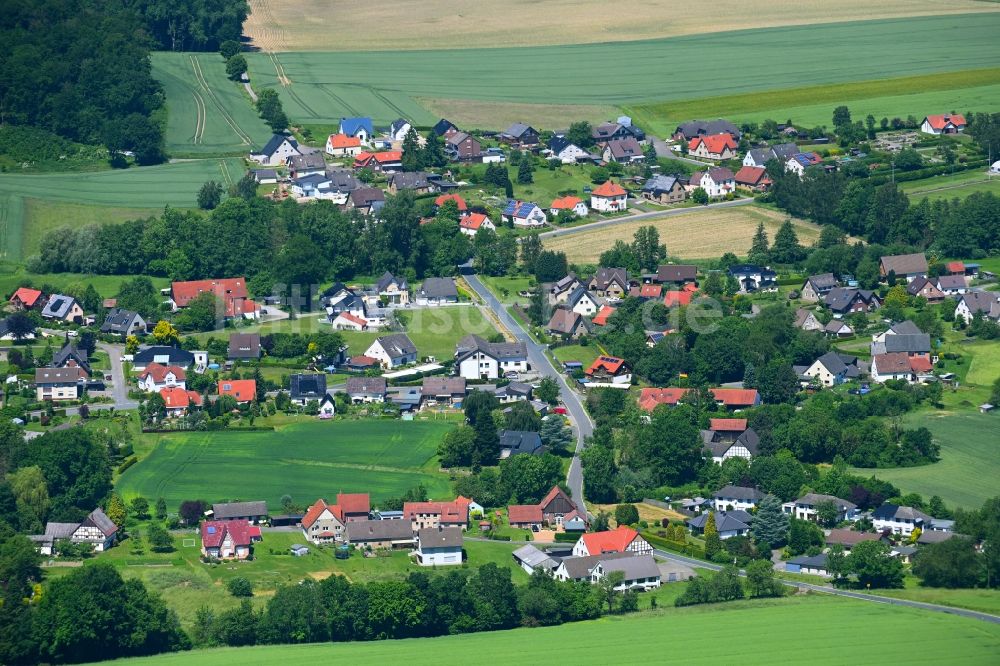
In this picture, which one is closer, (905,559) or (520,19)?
(905,559)

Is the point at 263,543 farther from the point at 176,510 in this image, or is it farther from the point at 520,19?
the point at 520,19

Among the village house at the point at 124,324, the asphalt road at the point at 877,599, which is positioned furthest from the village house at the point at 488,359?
the asphalt road at the point at 877,599

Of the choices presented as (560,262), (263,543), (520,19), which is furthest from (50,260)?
(520,19)

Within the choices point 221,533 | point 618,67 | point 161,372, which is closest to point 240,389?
point 161,372

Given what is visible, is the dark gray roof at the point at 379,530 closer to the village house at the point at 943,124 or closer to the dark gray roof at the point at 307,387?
the dark gray roof at the point at 307,387

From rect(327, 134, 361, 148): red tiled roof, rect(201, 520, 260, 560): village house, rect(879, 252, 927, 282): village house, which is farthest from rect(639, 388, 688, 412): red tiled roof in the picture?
rect(327, 134, 361, 148): red tiled roof
